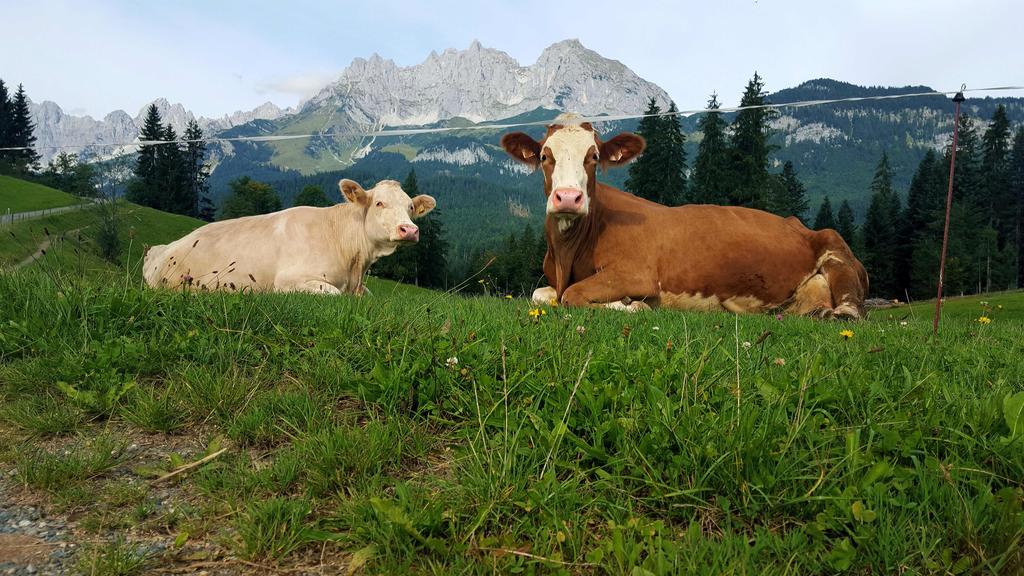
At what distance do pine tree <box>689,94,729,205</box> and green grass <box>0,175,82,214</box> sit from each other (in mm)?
57661

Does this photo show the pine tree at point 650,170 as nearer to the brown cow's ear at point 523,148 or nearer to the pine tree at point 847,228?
the pine tree at point 847,228

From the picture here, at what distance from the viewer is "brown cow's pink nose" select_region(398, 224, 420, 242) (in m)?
10.2

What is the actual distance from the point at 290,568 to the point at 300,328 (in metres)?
2.50

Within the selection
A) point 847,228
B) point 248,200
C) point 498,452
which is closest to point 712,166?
point 847,228

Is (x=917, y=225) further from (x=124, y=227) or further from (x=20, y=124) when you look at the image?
(x=20, y=124)

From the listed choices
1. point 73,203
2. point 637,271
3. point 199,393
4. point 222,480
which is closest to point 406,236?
point 637,271

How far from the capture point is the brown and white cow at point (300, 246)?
964cm

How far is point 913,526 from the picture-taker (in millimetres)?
Answer: 1958

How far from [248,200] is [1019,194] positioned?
Result: 117 metres

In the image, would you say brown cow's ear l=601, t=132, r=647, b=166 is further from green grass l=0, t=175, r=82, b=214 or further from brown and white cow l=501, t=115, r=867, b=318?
green grass l=0, t=175, r=82, b=214

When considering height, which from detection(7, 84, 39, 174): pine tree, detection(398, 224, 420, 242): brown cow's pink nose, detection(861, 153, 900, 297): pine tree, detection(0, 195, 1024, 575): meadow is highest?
detection(7, 84, 39, 174): pine tree

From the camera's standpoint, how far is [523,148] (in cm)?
880

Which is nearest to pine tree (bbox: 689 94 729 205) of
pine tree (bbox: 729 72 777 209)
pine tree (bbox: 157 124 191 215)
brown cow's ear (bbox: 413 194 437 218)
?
pine tree (bbox: 729 72 777 209)

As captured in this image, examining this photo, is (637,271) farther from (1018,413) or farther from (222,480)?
(222,480)
